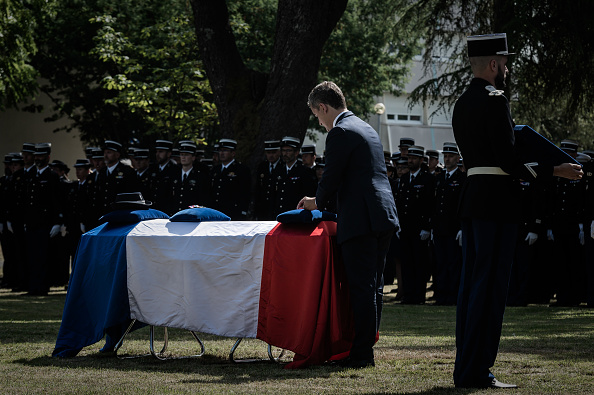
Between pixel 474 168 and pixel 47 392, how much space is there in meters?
3.01

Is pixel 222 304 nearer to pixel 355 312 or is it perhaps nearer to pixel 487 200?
pixel 355 312

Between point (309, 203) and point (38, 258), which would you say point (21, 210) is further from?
point (309, 203)

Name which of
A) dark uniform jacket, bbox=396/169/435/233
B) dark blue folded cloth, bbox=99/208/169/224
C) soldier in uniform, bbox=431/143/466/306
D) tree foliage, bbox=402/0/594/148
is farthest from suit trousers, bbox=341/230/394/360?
tree foliage, bbox=402/0/594/148

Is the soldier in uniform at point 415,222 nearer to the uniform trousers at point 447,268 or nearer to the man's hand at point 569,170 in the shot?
the uniform trousers at point 447,268

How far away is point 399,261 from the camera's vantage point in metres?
14.1

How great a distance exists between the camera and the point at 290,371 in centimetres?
624

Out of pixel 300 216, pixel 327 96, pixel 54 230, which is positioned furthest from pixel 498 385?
pixel 54 230

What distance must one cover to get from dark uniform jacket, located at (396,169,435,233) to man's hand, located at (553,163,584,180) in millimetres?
8030

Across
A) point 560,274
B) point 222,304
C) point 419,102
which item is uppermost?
point 419,102

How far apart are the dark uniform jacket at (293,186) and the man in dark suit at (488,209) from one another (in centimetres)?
716

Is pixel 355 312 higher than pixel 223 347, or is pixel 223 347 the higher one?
pixel 355 312

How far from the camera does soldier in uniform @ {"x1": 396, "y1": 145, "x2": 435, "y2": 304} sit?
43.8ft

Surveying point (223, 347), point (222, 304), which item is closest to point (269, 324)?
point (222, 304)

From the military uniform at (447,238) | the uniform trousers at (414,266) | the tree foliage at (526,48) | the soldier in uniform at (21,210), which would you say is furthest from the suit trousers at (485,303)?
the soldier in uniform at (21,210)
